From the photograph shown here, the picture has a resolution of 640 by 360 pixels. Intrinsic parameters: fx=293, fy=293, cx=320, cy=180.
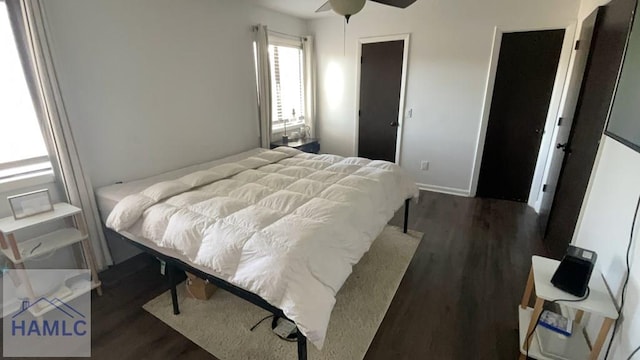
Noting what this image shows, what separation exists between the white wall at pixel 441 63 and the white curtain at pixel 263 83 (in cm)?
126

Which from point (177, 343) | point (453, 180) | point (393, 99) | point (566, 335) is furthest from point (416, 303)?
point (393, 99)

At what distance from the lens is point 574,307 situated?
1425mm

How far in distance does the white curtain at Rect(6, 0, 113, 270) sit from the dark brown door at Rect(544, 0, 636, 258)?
3754 millimetres

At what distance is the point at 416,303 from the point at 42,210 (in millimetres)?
2683

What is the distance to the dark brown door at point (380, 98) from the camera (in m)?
4.30

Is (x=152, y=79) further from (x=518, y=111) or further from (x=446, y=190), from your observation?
(x=518, y=111)

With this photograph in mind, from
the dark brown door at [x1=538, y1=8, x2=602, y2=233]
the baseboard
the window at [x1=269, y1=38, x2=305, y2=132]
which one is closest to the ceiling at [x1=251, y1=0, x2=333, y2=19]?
the window at [x1=269, y1=38, x2=305, y2=132]

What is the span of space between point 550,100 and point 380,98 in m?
2.12

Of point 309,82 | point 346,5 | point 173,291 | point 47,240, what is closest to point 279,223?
point 173,291

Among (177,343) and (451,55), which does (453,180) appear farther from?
(177,343)

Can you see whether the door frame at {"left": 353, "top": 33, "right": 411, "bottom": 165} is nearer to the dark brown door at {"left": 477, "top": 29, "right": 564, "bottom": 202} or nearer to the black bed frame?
the dark brown door at {"left": 477, "top": 29, "right": 564, "bottom": 202}

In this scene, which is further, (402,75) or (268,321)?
(402,75)

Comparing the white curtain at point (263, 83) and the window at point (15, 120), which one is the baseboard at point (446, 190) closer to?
the white curtain at point (263, 83)

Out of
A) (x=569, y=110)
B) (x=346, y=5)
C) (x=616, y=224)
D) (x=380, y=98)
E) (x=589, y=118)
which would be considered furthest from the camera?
(x=380, y=98)
